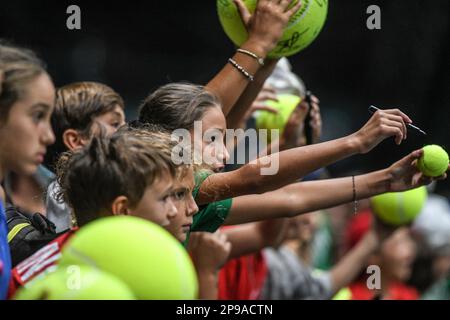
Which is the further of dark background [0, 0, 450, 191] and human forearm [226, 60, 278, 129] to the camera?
dark background [0, 0, 450, 191]

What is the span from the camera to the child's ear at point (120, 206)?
282cm

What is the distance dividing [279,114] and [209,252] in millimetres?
770

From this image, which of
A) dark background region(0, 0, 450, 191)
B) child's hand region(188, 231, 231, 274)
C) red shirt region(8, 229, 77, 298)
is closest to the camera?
red shirt region(8, 229, 77, 298)

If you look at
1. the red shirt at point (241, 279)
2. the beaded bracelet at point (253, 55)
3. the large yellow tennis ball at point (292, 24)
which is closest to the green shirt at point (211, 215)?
the beaded bracelet at point (253, 55)

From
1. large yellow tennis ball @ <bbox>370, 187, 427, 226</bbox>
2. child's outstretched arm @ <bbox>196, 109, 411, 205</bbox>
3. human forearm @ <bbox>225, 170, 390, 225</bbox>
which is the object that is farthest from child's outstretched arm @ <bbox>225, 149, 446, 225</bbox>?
large yellow tennis ball @ <bbox>370, 187, 427, 226</bbox>

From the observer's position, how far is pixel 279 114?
14.7 feet

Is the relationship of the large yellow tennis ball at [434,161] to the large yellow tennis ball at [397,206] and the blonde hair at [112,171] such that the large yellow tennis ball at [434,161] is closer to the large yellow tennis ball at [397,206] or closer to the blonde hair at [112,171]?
the blonde hair at [112,171]

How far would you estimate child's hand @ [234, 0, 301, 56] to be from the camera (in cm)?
360

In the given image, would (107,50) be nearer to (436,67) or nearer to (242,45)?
(436,67)

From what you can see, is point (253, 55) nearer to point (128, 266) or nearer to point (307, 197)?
point (307, 197)

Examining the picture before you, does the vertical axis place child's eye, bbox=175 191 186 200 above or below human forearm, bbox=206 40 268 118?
below

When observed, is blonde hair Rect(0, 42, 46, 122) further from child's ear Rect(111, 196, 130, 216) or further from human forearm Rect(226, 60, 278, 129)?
human forearm Rect(226, 60, 278, 129)

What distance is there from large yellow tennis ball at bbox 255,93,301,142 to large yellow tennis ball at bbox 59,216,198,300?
224 cm
